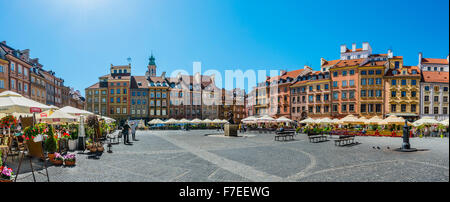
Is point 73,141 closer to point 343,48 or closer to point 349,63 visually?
point 349,63

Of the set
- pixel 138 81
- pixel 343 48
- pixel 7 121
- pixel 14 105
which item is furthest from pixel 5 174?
pixel 343 48

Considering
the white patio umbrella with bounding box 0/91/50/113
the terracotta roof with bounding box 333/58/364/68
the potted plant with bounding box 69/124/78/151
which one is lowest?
the potted plant with bounding box 69/124/78/151

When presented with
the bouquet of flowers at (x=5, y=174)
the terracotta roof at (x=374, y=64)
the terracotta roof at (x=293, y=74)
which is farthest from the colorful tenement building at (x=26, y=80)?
the terracotta roof at (x=374, y=64)

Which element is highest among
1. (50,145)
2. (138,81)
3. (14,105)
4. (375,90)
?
(138,81)


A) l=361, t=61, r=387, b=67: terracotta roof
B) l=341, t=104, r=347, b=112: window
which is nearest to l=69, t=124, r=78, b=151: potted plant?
l=341, t=104, r=347, b=112: window

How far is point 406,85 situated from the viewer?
48.3 meters

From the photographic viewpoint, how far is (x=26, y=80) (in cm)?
4419

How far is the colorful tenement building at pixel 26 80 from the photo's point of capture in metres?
36.6

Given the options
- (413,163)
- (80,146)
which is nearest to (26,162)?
(80,146)

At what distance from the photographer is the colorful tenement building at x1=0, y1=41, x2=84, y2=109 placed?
3663cm

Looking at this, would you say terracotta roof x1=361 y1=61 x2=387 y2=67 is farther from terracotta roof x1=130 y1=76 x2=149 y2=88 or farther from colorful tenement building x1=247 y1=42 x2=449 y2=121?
terracotta roof x1=130 y1=76 x2=149 y2=88

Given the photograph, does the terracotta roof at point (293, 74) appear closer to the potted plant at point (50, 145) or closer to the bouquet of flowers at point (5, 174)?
the potted plant at point (50, 145)

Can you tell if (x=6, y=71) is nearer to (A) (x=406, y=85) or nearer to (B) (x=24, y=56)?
(B) (x=24, y=56)
